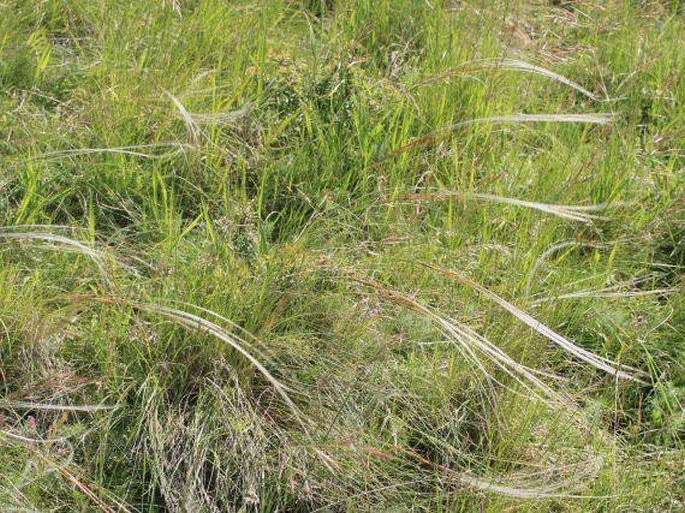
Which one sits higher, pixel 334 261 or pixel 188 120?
pixel 188 120

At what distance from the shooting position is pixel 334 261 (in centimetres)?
298

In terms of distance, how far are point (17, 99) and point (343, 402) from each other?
1.55m

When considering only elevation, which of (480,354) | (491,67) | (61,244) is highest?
(491,67)

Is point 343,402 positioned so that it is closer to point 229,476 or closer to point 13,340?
point 229,476

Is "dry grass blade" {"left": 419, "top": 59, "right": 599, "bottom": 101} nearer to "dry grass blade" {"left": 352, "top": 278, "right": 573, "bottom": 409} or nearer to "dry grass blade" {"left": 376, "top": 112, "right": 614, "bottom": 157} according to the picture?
"dry grass blade" {"left": 376, "top": 112, "right": 614, "bottom": 157}

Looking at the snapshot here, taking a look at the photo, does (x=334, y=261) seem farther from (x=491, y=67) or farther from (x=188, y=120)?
(x=491, y=67)

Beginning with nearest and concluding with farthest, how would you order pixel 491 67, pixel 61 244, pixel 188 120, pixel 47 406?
pixel 47 406
pixel 61 244
pixel 188 120
pixel 491 67

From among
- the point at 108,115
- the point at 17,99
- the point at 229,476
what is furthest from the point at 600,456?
the point at 17,99

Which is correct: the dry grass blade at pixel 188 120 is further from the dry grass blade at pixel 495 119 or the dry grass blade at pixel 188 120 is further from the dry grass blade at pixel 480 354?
the dry grass blade at pixel 480 354

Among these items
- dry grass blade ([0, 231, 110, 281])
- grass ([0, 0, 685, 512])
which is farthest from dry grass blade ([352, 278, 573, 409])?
dry grass blade ([0, 231, 110, 281])

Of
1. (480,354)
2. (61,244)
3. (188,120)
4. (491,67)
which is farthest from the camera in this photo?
(491,67)

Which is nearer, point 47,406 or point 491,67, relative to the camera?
point 47,406

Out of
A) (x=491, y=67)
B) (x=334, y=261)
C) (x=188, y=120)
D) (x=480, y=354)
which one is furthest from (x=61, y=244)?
(x=491, y=67)

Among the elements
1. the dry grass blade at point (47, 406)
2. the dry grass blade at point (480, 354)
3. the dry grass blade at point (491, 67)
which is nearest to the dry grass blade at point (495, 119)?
the dry grass blade at point (491, 67)
